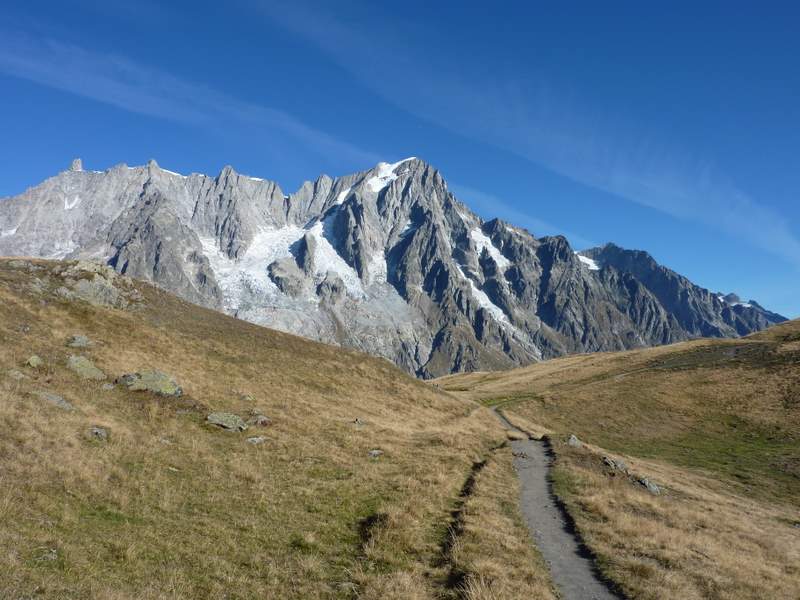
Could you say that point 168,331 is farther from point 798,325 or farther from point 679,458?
point 798,325

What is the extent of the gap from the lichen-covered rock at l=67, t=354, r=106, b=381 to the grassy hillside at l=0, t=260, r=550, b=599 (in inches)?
16.6

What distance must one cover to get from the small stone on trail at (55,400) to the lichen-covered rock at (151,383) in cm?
599

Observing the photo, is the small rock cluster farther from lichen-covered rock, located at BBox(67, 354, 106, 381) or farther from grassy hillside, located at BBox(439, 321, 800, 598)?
lichen-covered rock, located at BBox(67, 354, 106, 381)

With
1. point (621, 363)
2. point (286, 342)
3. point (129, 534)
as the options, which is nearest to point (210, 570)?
point (129, 534)

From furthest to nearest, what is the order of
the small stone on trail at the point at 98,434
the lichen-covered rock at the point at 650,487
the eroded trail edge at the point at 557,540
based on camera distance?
1. the lichen-covered rock at the point at 650,487
2. the small stone on trail at the point at 98,434
3. the eroded trail edge at the point at 557,540

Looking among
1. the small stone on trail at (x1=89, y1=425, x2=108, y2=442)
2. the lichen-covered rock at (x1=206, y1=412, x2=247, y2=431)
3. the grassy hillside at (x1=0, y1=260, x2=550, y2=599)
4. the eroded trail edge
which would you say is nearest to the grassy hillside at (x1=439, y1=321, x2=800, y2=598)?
the eroded trail edge

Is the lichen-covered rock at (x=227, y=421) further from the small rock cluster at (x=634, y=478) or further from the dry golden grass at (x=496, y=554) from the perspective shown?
the small rock cluster at (x=634, y=478)

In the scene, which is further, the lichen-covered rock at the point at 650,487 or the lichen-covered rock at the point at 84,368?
the lichen-covered rock at the point at 650,487

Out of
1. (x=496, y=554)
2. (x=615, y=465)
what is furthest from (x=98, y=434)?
(x=615, y=465)

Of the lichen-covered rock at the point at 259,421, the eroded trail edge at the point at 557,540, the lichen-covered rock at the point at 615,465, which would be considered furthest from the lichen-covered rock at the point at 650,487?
the lichen-covered rock at the point at 259,421

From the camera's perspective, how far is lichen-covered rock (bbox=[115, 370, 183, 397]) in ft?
100

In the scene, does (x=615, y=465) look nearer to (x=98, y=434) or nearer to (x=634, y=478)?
(x=634, y=478)

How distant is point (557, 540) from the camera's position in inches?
742

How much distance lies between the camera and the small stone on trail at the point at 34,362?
90.8 feet
